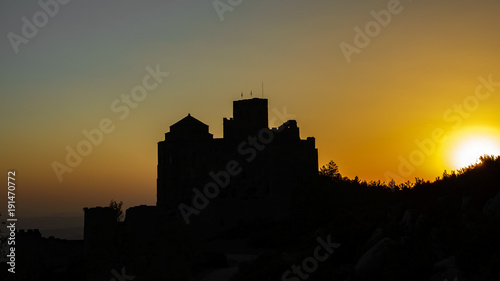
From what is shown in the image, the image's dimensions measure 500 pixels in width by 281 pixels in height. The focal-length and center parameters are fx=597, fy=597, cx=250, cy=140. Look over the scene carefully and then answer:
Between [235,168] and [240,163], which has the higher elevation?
[240,163]

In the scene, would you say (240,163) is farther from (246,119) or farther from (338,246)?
(338,246)

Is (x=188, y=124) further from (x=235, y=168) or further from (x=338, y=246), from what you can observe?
(x=338, y=246)

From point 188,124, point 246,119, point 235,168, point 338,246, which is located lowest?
point 338,246

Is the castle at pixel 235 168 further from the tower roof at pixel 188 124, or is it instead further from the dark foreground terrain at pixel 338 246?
the dark foreground terrain at pixel 338 246

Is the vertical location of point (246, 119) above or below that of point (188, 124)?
above

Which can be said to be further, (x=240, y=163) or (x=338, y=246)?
(x=240, y=163)

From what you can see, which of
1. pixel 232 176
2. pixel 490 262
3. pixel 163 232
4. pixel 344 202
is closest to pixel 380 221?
pixel 490 262

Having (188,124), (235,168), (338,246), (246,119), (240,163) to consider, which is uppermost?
(246,119)

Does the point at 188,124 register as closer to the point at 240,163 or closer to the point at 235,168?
the point at 235,168

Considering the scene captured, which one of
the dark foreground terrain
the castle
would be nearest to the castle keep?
the castle

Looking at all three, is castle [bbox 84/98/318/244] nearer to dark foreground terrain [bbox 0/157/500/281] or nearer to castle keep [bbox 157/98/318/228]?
castle keep [bbox 157/98/318/228]

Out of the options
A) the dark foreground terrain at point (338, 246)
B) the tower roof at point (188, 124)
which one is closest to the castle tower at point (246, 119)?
the tower roof at point (188, 124)

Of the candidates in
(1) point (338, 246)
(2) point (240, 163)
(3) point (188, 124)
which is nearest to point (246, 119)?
(3) point (188, 124)

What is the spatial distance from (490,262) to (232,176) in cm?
4920
